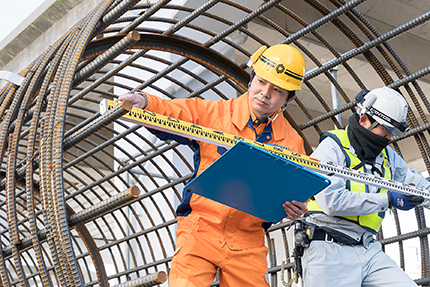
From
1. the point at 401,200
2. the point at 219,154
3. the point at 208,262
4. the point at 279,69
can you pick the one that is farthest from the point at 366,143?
the point at 208,262

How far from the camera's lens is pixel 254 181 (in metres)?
2.35

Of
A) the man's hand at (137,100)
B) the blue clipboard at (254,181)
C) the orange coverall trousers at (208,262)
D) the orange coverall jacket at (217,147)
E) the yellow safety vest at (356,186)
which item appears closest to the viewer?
the blue clipboard at (254,181)

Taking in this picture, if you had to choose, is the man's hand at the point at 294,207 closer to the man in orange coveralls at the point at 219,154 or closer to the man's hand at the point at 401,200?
the man in orange coveralls at the point at 219,154

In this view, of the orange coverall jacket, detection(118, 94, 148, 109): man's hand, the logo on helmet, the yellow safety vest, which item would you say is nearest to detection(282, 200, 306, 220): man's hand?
the orange coverall jacket

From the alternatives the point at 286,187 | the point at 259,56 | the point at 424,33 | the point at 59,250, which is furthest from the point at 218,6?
the point at 424,33

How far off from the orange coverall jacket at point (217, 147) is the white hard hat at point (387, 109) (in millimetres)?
565

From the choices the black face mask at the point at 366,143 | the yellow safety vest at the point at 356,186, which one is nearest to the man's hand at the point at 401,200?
the yellow safety vest at the point at 356,186

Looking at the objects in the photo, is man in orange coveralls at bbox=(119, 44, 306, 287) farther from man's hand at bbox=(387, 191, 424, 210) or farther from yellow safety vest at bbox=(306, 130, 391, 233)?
man's hand at bbox=(387, 191, 424, 210)

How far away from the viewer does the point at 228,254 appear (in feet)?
8.71

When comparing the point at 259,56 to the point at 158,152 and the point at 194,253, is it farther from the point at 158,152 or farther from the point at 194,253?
the point at 158,152

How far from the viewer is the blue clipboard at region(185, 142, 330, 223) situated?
2.18m

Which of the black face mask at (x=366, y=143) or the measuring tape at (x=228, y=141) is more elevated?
the black face mask at (x=366, y=143)

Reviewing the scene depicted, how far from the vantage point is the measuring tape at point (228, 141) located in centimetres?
226

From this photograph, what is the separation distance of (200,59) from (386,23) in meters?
6.03
